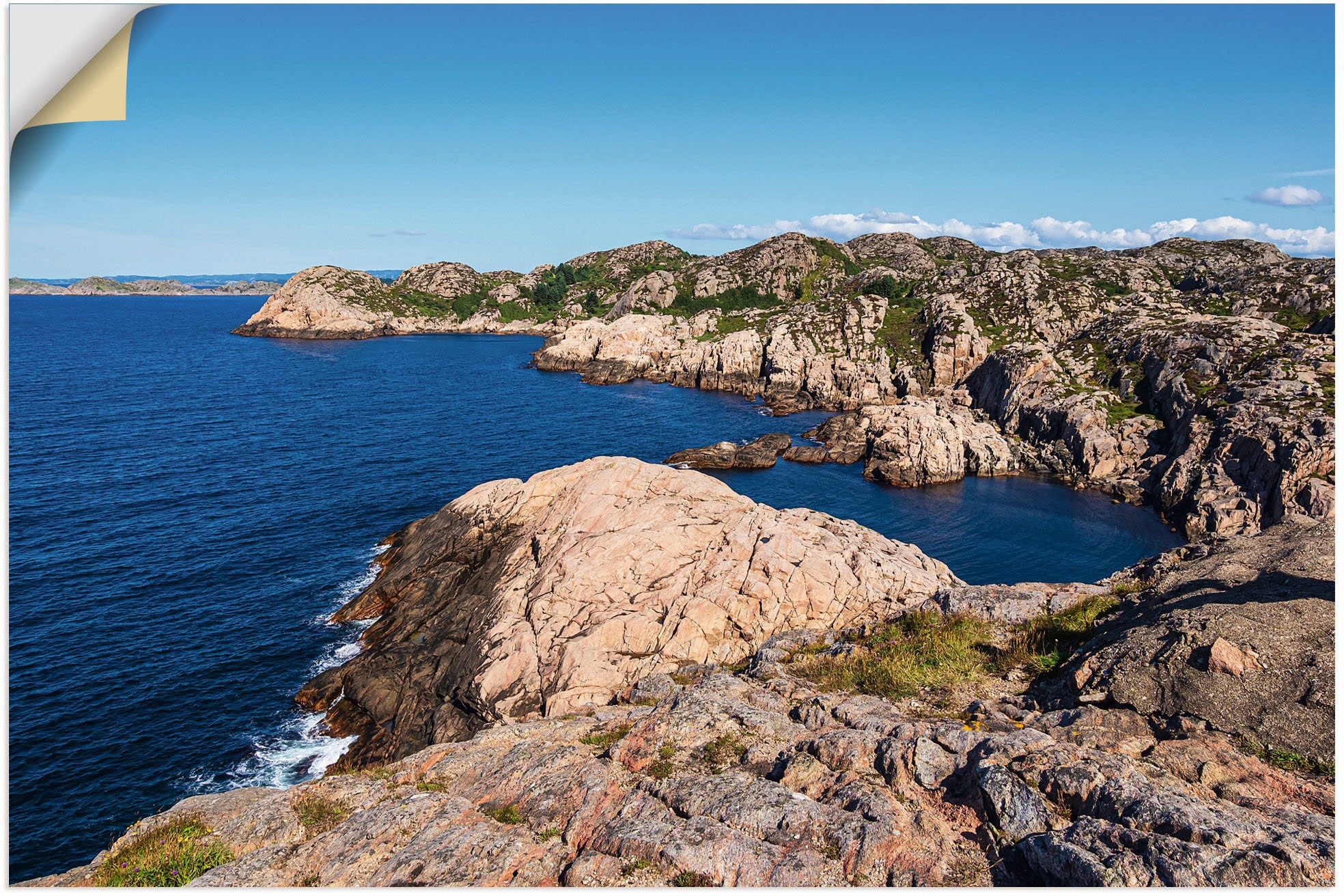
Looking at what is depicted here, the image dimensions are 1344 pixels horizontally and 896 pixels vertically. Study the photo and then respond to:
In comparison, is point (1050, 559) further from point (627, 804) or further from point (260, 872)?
point (260, 872)

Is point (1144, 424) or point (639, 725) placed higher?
point (1144, 424)

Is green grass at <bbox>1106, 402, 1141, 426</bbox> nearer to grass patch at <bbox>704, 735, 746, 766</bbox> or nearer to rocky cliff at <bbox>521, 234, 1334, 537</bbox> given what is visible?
rocky cliff at <bbox>521, 234, 1334, 537</bbox>

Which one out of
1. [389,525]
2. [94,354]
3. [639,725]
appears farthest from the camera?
[94,354]

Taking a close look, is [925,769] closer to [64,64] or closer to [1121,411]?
[64,64]

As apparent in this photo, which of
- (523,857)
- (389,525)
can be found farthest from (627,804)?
(389,525)

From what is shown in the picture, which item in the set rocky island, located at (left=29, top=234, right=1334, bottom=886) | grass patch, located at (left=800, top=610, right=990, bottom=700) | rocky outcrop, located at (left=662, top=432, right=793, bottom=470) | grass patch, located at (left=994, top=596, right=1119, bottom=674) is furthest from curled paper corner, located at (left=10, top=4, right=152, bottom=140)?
rocky outcrop, located at (left=662, top=432, right=793, bottom=470)

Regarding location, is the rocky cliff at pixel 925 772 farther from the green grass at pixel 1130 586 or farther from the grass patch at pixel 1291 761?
the green grass at pixel 1130 586

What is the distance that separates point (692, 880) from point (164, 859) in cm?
891

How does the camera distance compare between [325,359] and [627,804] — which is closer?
[627,804]

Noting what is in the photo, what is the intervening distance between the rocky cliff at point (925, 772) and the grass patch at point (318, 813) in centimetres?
6

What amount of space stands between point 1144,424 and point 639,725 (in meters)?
86.4

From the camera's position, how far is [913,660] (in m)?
20.0

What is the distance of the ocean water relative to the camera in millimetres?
35156

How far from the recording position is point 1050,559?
59.3 m
